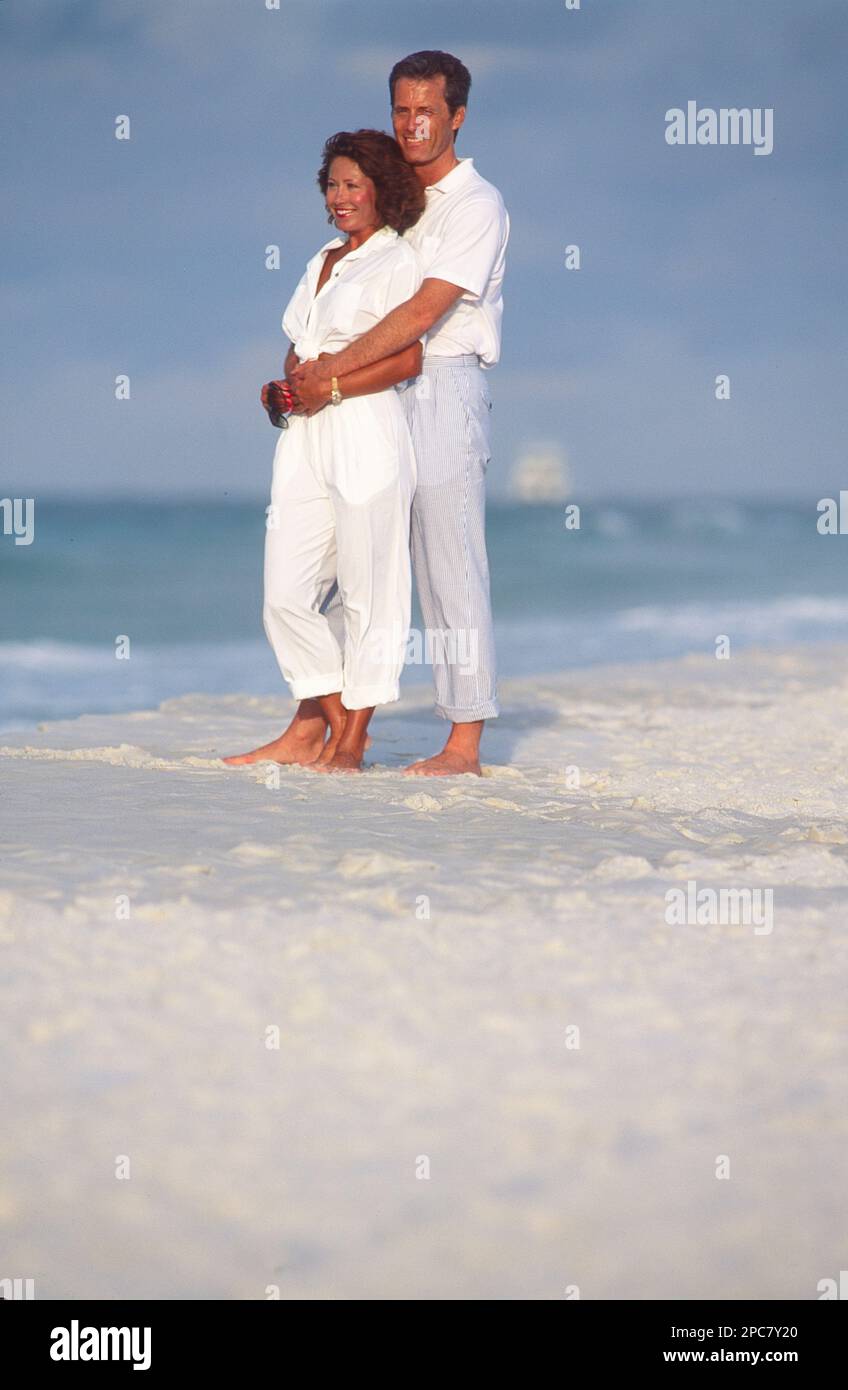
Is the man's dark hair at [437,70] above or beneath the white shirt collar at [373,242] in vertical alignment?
above

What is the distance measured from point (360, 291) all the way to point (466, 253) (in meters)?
0.31

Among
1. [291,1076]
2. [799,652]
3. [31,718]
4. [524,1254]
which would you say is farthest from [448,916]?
[799,652]

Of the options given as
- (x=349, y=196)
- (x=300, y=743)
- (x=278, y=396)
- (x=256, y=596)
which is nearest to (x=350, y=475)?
(x=278, y=396)

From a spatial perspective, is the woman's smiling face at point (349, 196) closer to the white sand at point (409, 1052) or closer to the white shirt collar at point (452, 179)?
the white shirt collar at point (452, 179)

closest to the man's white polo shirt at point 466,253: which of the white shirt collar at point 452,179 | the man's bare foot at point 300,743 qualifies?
the white shirt collar at point 452,179

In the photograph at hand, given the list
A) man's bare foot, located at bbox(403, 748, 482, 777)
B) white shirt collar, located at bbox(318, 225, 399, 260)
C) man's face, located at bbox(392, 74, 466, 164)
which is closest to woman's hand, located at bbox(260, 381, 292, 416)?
white shirt collar, located at bbox(318, 225, 399, 260)

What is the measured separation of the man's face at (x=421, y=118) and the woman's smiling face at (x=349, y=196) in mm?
179

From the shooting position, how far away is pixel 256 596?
16.9m

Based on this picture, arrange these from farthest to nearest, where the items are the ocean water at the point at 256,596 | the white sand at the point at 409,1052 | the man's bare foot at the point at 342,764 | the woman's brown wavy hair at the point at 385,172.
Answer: the ocean water at the point at 256,596 < the man's bare foot at the point at 342,764 < the woman's brown wavy hair at the point at 385,172 < the white sand at the point at 409,1052

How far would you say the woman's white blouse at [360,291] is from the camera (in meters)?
4.21

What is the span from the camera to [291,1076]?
2236mm

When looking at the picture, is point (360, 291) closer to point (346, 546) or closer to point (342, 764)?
point (346, 546)

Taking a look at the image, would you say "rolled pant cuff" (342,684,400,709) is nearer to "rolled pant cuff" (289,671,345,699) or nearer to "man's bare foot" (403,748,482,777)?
"rolled pant cuff" (289,671,345,699)
